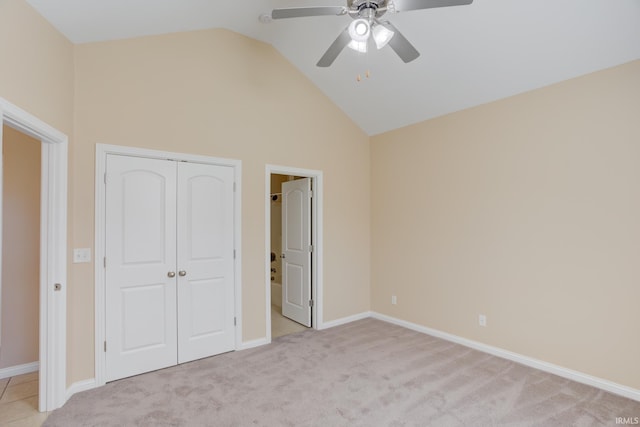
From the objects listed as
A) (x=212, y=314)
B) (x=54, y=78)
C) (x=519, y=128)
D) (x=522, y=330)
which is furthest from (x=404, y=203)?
(x=54, y=78)

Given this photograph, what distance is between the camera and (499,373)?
3006mm

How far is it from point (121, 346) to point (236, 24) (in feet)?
11.2

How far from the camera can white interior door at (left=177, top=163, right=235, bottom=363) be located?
325 centimetres

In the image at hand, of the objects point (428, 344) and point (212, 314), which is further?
point (428, 344)

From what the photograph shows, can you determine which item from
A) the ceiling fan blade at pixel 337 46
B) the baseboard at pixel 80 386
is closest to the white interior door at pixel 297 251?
the ceiling fan blade at pixel 337 46

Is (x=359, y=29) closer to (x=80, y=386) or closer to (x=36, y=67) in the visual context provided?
(x=36, y=67)

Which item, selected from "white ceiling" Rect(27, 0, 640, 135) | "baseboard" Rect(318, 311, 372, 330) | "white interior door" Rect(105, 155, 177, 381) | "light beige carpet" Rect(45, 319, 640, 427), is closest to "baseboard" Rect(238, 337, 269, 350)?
"light beige carpet" Rect(45, 319, 640, 427)

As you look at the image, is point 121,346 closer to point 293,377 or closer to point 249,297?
point 249,297

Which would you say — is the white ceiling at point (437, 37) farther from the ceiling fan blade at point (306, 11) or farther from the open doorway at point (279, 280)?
the open doorway at point (279, 280)

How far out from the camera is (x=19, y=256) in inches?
121

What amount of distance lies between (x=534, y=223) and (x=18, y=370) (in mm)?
5119

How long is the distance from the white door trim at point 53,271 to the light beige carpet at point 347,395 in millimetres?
223

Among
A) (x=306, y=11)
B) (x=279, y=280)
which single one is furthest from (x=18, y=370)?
(x=306, y=11)

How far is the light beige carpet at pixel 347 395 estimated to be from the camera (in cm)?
234
